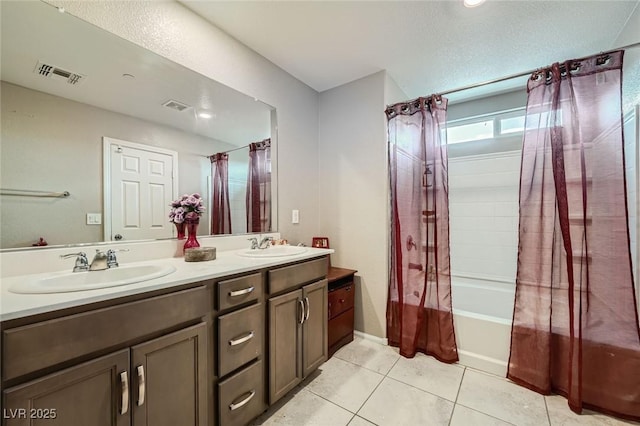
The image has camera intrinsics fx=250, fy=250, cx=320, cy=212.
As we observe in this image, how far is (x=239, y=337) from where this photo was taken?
1.22m

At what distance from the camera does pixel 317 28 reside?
1.72 meters

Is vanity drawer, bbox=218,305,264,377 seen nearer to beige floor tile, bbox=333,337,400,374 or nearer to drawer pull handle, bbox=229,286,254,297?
drawer pull handle, bbox=229,286,254,297

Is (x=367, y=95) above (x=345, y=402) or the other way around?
above

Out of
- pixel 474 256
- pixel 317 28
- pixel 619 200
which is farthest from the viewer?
pixel 474 256

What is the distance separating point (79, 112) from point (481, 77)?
297 centimetres

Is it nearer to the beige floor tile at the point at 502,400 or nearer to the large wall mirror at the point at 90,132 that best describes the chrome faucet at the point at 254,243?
the large wall mirror at the point at 90,132

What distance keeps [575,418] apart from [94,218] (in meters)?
2.79

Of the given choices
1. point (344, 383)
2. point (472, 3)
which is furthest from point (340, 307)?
point (472, 3)

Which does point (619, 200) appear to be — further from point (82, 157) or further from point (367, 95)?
point (82, 157)

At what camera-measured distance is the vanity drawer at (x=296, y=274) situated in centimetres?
140

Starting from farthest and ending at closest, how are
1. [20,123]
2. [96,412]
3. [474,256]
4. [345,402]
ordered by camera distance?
[474,256], [345,402], [20,123], [96,412]

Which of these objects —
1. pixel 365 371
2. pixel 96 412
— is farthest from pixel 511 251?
pixel 96 412

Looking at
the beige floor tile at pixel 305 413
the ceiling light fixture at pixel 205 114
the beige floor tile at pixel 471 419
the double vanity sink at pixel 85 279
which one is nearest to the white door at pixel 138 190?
the double vanity sink at pixel 85 279

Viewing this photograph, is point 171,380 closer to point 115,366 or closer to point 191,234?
point 115,366
